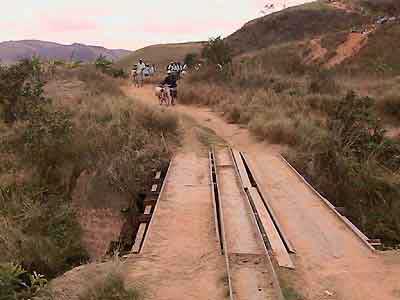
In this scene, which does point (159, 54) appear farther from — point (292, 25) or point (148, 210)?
point (148, 210)

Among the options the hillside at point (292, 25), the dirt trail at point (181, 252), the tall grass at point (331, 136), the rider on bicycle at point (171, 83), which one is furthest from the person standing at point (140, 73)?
the hillside at point (292, 25)

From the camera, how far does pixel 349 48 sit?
104ft

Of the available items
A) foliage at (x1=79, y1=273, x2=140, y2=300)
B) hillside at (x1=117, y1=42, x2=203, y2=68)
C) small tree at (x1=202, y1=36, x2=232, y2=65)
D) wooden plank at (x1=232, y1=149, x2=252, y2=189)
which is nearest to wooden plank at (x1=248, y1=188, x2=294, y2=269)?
wooden plank at (x1=232, y1=149, x2=252, y2=189)

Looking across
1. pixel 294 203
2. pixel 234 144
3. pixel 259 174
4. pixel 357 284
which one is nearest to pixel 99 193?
pixel 259 174

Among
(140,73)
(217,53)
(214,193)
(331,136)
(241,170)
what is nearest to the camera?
(214,193)

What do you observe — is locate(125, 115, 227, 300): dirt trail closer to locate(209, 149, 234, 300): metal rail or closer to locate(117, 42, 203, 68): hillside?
locate(209, 149, 234, 300): metal rail

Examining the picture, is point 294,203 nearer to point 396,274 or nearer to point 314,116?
point 396,274

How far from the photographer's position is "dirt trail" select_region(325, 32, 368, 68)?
30927mm

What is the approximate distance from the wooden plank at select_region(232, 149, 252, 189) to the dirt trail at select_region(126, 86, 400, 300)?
0.29 meters

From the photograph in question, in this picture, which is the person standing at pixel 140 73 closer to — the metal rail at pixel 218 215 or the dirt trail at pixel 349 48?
the dirt trail at pixel 349 48

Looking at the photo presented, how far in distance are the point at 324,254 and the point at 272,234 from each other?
66 centimetres

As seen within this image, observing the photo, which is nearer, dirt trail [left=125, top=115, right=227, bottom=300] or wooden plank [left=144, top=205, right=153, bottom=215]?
dirt trail [left=125, top=115, right=227, bottom=300]

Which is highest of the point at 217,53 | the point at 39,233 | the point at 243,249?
the point at 217,53

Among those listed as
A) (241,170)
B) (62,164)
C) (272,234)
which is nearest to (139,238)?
(272,234)
